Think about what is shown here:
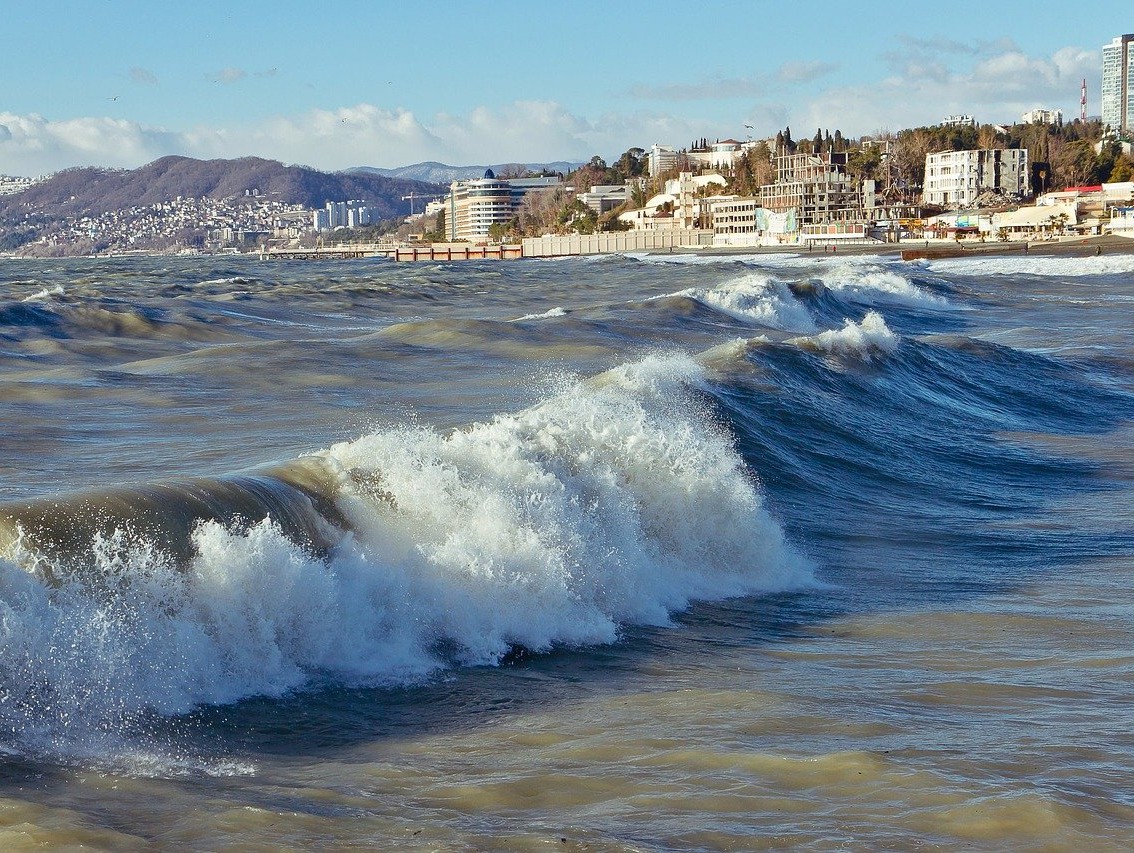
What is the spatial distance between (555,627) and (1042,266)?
2716 inches

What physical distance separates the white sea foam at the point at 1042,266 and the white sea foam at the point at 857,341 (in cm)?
4325

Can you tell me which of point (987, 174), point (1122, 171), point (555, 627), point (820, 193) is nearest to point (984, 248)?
point (820, 193)

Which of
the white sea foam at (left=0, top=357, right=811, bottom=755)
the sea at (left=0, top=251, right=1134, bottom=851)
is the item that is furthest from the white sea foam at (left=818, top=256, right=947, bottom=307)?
the white sea foam at (left=0, top=357, right=811, bottom=755)

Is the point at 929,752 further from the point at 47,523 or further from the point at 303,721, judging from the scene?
the point at 47,523

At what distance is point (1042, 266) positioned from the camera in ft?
233

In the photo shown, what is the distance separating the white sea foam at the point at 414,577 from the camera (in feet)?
19.8

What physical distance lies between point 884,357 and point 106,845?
1943cm

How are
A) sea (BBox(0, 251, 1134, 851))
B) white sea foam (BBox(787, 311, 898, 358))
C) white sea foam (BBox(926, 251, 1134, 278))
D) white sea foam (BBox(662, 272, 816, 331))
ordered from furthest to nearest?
white sea foam (BBox(926, 251, 1134, 278)) < white sea foam (BBox(662, 272, 816, 331)) < white sea foam (BBox(787, 311, 898, 358)) < sea (BBox(0, 251, 1134, 851))

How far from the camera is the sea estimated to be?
515 cm

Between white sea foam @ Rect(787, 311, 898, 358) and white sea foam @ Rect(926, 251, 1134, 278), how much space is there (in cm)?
4325

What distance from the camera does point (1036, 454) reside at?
16.5 meters

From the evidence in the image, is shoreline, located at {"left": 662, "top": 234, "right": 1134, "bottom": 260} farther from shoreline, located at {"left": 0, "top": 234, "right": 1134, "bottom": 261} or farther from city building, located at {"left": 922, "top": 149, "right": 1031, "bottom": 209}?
city building, located at {"left": 922, "top": 149, "right": 1031, "bottom": 209}

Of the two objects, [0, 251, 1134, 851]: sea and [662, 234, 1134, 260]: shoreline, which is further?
[662, 234, 1134, 260]: shoreline

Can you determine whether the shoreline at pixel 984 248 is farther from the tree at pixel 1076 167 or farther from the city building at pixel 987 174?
the tree at pixel 1076 167
